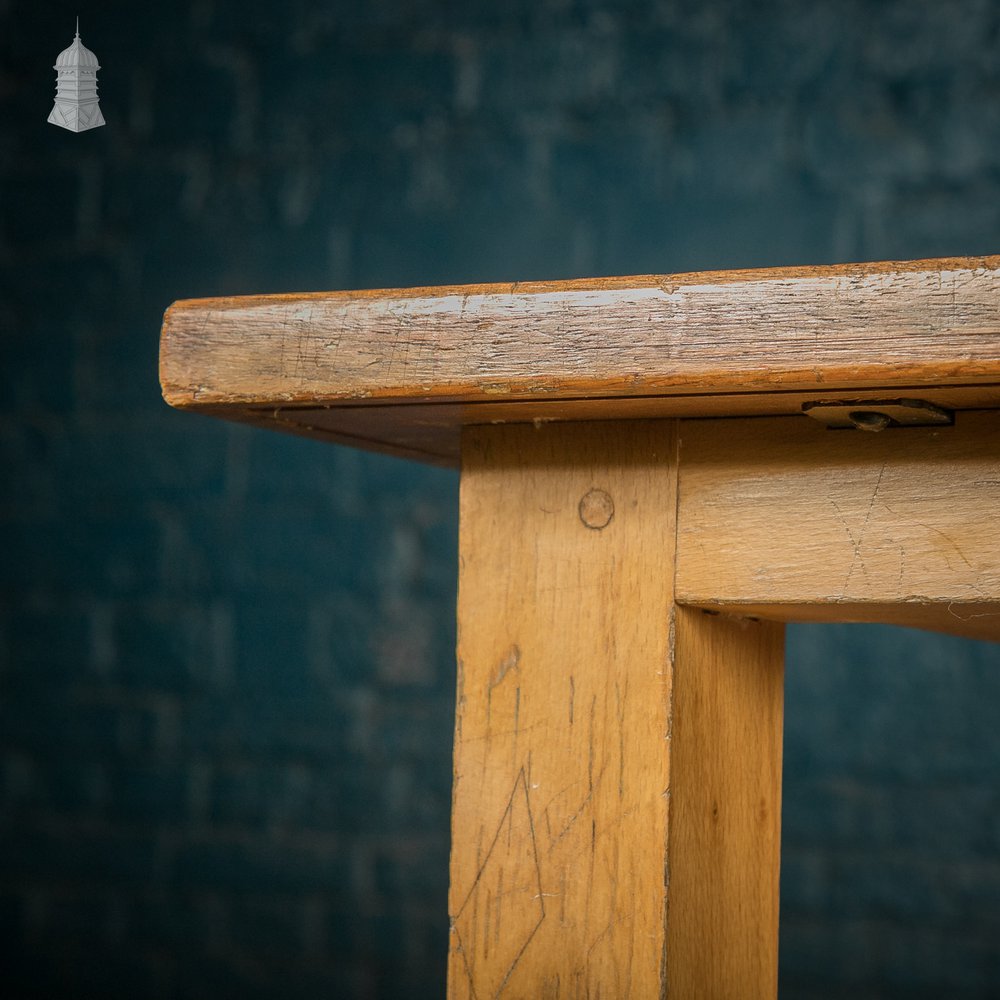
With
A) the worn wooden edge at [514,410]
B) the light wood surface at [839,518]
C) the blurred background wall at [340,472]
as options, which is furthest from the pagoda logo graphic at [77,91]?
the light wood surface at [839,518]

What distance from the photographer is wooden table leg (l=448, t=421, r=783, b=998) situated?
0.64 metres

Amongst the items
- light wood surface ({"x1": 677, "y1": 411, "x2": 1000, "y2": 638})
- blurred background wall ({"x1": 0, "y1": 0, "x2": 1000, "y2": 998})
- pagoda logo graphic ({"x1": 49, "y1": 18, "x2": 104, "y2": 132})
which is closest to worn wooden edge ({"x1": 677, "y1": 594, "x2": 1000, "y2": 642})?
light wood surface ({"x1": 677, "y1": 411, "x2": 1000, "y2": 638})

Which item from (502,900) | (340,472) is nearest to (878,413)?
(502,900)

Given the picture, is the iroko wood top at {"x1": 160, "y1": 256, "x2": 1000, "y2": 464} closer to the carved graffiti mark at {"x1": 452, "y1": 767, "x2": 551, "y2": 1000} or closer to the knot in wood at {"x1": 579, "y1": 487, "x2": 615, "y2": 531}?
the knot in wood at {"x1": 579, "y1": 487, "x2": 615, "y2": 531}

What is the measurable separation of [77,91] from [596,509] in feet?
9.84

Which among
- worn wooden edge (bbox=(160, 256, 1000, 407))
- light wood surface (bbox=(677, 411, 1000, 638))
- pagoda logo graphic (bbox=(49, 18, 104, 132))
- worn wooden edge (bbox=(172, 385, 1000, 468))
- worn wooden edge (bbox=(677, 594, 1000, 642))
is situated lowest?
worn wooden edge (bbox=(677, 594, 1000, 642))

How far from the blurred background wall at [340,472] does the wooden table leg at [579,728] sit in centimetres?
213

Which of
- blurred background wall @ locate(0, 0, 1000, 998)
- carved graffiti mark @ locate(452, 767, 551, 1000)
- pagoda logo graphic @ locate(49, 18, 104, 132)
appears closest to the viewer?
carved graffiti mark @ locate(452, 767, 551, 1000)

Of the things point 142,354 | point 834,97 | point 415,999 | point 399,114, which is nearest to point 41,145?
point 142,354

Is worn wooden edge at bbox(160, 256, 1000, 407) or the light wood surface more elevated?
worn wooden edge at bbox(160, 256, 1000, 407)

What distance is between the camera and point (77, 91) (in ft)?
10.9

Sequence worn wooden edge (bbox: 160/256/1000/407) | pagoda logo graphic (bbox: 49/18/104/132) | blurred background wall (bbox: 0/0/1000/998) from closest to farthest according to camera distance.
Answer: worn wooden edge (bbox: 160/256/1000/407) < blurred background wall (bbox: 0/0/1000/998) < pagoda logo graphic (bbox: 49/18/104/132)

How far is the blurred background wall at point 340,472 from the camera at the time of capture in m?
2.74

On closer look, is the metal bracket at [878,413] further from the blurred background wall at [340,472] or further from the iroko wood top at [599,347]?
the blurred background wall at [340,472]
